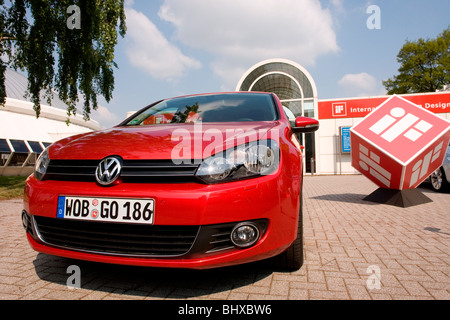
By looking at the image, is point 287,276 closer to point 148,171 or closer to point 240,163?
point 240,163

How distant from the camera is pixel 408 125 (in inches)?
200

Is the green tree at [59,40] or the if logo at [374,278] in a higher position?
the green tree at [59,40]

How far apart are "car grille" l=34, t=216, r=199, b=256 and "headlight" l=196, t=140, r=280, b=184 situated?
0.31m

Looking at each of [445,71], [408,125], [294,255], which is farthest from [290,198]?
[445,71]

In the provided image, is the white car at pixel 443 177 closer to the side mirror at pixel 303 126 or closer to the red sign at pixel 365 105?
the side mirror at pixel 303 126

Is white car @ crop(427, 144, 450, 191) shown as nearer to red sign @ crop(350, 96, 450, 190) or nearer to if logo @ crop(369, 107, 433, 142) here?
red sign @ crop(350, 96, 450, 190)

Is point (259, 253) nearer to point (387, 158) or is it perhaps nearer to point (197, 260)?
point (197, 260)

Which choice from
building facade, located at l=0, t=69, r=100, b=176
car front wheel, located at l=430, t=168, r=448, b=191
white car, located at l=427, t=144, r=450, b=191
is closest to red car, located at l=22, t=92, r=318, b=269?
white car, located at l=427, t=144, r=450, b=191

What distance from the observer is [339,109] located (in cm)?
1716

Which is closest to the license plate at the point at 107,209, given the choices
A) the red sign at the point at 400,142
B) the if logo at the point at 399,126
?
the red sign at the point at 400,142

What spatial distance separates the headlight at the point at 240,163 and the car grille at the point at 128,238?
31cm

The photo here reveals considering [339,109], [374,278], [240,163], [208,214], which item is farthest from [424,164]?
[339,109]

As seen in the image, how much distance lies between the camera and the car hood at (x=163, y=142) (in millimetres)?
1723
